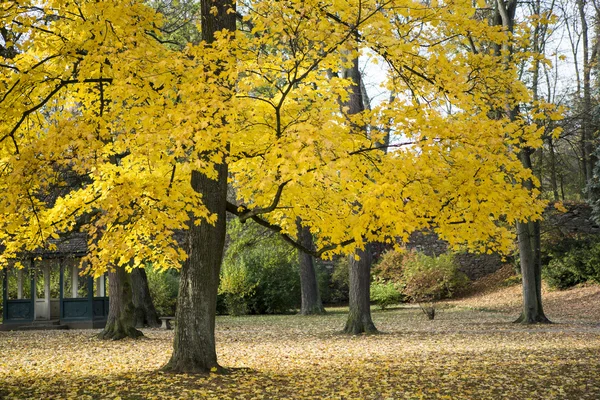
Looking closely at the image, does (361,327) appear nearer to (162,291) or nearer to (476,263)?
(162,291)

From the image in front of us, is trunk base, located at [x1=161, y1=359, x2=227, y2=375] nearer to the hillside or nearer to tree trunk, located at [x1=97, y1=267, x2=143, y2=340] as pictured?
tree trunk, located at [x1=97, y1=267, x2=143, y2=340]

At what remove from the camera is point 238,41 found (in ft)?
22.5

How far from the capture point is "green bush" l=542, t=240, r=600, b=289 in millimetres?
22155

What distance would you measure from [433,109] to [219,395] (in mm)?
3834

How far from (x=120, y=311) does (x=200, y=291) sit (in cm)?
713

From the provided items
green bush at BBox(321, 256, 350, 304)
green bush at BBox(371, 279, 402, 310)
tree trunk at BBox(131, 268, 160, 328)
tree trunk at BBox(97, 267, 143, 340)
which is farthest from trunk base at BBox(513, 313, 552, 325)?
green bush at BBox(321, 256, 350, 304)

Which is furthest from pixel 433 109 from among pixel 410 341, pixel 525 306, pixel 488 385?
pixel 525 306

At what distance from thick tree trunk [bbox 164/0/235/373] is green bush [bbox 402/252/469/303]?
48.6 ft

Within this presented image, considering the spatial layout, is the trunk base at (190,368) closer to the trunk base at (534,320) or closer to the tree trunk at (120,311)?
the tree trunk at (120,311)

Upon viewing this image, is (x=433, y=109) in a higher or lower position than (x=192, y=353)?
higher

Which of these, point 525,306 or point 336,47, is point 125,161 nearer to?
point 336,47

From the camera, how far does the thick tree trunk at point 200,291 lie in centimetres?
819

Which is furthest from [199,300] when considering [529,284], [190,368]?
[529,284]

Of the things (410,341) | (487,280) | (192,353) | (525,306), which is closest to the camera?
(192,353)
